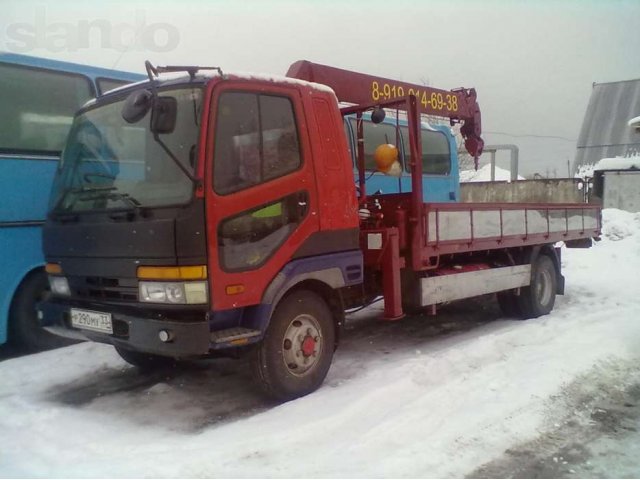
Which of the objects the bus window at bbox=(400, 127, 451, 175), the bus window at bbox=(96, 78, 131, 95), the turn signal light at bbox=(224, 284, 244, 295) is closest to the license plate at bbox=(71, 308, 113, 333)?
the turn signal light at bbox=(224, 284, 244, 295)

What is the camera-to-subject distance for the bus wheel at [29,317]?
20.0ft

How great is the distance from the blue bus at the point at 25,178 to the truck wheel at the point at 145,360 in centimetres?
142

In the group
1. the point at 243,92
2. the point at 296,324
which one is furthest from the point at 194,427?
the point at 243,92

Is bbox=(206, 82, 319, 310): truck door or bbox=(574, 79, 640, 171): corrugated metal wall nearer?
bbox=(206, 82, 319, 310): truck door

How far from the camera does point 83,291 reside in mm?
4453

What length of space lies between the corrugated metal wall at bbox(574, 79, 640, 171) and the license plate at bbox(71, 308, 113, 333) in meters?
33.9

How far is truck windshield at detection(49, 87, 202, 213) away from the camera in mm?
3967

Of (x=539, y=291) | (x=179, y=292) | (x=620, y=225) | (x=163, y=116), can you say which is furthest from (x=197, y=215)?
(x=620, y=225)

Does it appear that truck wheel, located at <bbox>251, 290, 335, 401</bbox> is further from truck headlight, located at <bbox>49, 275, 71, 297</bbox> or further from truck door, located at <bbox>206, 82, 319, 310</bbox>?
truck headlight, located at <bbox>49, 275, 71, 297</bbox>

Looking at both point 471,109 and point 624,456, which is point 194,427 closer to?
point 624,456

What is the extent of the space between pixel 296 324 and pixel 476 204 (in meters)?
2.86

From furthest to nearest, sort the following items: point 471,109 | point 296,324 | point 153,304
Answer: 1. point 471,109
2. point 296,324
3. point 153,304

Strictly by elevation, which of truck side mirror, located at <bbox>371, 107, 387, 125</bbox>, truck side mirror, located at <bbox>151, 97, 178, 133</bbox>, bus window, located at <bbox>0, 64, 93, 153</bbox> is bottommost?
truck side mirror, located at <bbox>151, 97, 178, 133</bbox>

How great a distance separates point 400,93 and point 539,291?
11.0ft
